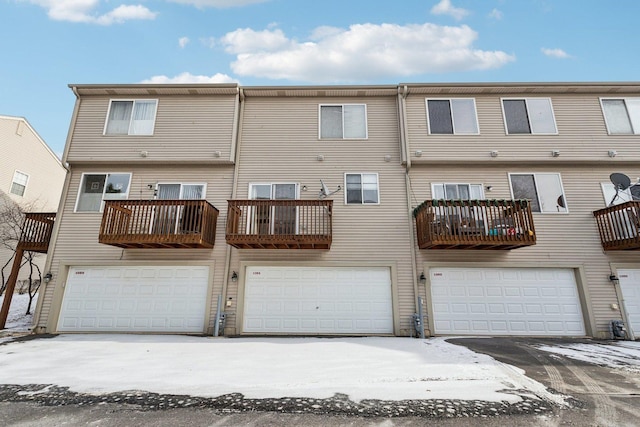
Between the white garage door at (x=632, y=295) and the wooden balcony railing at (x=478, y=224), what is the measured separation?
10.8 feet

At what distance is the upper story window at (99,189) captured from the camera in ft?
28.7

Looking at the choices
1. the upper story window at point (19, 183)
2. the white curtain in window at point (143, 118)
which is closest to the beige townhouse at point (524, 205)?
the white curtain in window at point (143, 118)

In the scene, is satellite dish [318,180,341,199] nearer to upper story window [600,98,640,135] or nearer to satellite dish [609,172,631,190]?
satellite dish [609,172,631,190]

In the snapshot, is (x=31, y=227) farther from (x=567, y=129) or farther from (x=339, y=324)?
(x=567, y=129)

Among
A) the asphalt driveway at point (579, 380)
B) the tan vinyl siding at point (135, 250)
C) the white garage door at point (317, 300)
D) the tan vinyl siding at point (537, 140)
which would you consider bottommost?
the asphalt driveway at point (579, 380)

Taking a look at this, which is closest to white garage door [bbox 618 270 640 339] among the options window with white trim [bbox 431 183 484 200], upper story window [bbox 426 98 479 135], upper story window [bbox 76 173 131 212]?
window with white trim [bbox 431 183 484 200]

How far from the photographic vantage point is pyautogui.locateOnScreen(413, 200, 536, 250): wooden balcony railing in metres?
7.32

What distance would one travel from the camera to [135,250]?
836cm

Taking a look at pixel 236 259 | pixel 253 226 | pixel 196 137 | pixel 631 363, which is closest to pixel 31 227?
pixel 196 137

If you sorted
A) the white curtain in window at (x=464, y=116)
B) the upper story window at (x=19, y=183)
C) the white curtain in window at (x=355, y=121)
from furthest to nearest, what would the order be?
the upper story window at (x=19, y=183) < the white curtain in window at (x=355, y=121) < the white curtain in window at (x=464, y=116)

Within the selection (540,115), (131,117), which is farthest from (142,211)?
(540,115)

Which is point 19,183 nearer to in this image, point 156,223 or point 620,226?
point 156,223

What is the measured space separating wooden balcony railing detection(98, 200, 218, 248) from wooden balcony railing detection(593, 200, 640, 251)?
1124 cm

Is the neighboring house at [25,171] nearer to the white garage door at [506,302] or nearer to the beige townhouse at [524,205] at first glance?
the beige townhouse at [524,205]
